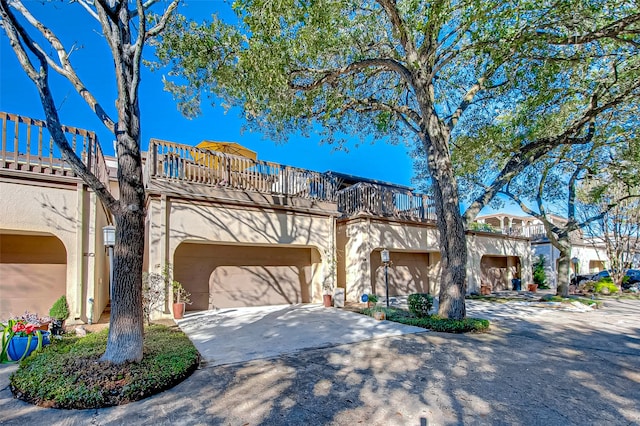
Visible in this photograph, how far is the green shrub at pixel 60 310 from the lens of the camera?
21.6 ft

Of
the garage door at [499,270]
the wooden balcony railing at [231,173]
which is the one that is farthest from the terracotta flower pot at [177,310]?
the garage door at [499,270]

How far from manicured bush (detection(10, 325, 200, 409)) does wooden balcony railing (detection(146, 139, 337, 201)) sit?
5.06 meters

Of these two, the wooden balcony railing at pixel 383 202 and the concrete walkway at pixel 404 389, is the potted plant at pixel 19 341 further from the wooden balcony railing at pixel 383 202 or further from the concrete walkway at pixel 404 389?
the wooden balcony railing at pixel 383 202

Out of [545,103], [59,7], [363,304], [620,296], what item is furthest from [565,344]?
[620,296]

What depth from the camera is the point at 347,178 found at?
1520 centimetres

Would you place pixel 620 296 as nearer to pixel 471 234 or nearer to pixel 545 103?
pixel 471 234

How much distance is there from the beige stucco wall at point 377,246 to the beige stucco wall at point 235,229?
1379 mm

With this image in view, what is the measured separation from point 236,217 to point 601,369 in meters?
8.63

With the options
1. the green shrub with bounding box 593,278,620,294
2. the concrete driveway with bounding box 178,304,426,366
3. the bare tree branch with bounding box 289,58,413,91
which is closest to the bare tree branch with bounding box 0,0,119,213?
the concrete driveway with bounding box 178,304,426,366

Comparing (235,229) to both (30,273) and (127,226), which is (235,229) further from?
(127,226)

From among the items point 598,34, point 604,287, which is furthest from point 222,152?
point 604,287

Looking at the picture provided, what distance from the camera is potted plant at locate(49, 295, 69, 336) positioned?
620 cm

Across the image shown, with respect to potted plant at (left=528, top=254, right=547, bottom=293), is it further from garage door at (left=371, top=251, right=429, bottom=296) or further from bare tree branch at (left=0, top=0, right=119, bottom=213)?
bare tree branch at (left=0, top=0, right=119, bottom=213)

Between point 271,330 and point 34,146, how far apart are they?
21.8 ft
